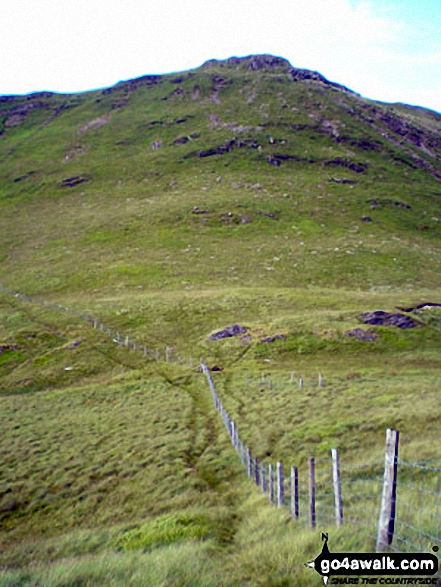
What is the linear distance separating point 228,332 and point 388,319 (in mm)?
21530

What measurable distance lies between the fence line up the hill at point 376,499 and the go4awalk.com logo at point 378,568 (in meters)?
0.58

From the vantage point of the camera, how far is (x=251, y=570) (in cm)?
935

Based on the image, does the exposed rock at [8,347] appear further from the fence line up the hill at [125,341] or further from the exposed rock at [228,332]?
the exposed rock at [228,332]

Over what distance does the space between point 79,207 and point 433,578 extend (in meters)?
140

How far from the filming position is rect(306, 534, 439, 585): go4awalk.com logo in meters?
7.68

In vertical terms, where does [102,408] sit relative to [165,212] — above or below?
below

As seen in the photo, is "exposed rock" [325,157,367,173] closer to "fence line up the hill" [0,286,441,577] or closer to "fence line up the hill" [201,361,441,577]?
"fence line up the hill" [0,286,441,577]

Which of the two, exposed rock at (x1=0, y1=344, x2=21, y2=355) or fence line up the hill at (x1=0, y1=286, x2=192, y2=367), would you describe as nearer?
fence line up the hill at (x1=0, y1=286, x2=192, y2=367)

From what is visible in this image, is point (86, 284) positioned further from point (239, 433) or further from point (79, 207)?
point (239, 433)

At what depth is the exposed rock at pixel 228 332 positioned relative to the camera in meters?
56.9

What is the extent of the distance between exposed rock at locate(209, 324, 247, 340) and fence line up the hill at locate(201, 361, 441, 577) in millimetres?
35164

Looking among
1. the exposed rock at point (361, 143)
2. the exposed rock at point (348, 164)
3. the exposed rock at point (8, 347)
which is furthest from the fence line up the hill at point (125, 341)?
the exposed rock at point (361, 143)

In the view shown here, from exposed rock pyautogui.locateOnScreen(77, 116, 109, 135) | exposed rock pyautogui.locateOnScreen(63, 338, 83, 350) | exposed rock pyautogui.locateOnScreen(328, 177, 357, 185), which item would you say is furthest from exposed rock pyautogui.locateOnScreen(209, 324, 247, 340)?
exposed rock pyautogui.locateOnScreen(77, 116, 109, 135)

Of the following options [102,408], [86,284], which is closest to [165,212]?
[86,284]
